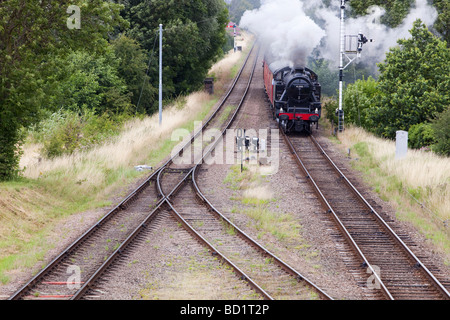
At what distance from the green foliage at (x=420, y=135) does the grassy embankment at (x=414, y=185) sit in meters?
2.83

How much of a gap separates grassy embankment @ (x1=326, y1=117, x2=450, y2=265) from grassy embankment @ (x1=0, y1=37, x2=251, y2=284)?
27.1ft

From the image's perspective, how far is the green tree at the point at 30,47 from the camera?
1383 cm

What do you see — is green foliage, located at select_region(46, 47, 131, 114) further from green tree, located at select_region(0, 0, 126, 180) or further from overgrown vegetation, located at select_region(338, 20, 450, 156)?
overgrown vegetation, located at select_region(338, 20, 450, 156)

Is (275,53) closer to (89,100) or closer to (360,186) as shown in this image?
(89,100)

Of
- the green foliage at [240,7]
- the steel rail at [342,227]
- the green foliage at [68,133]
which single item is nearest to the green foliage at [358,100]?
the steel rail at [342,227]

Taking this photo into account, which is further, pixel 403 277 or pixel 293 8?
pixel 293 8

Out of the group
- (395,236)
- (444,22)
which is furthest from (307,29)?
(395,236)

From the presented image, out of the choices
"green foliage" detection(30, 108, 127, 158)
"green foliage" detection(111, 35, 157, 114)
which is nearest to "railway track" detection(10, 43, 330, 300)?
"green foliage" detection(30, 108, 127, 158)

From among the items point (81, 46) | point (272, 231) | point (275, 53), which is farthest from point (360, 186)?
point (275, 53)

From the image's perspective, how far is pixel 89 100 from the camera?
2872cm

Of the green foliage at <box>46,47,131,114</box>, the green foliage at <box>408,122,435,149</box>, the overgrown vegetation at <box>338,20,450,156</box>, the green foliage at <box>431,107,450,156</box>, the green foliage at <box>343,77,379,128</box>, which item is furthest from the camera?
the green foliage at <box>343,77,379,128</box>

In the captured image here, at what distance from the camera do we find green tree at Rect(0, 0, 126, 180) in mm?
13828
